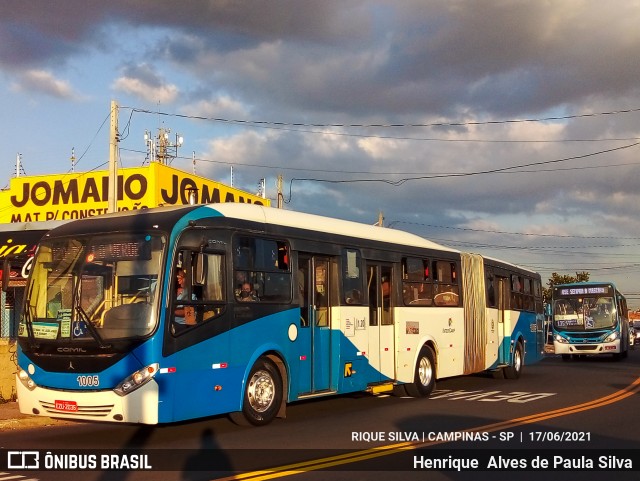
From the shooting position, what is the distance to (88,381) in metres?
10.2

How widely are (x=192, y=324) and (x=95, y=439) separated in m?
2.18

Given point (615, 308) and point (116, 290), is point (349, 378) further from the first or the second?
point (615, 308)

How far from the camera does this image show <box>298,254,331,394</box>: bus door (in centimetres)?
1277

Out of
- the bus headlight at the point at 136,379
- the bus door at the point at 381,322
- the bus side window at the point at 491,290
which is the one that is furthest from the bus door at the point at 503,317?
the bus headlight at the point at 136,379

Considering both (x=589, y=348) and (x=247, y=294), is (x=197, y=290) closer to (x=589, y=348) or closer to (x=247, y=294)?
(x=247, y=294)

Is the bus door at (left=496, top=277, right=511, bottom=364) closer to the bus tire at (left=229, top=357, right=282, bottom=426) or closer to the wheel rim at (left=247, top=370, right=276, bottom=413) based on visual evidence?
the bus tire at (left=229, top=357, right=282, bottom=426)

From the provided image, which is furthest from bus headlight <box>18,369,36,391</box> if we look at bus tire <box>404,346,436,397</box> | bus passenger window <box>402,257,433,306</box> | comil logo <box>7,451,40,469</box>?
bus tire <box>404,346,436,397</box>

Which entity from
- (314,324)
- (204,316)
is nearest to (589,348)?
(314,324)

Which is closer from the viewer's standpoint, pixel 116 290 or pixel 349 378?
pixel 116 290

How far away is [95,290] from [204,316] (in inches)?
59.0

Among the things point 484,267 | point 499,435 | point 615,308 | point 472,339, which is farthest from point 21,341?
point 615,308

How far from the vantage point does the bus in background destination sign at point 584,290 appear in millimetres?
33391

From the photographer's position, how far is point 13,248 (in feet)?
63.2

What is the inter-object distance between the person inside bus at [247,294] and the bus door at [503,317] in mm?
11024
